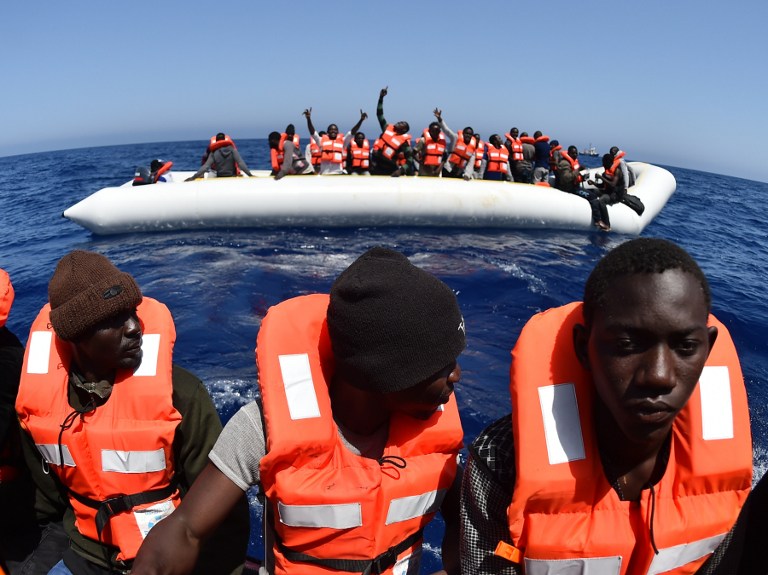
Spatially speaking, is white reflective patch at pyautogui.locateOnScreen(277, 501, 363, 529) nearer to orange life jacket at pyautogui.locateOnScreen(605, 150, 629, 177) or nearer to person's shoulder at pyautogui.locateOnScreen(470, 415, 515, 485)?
person's shoulder at pyautogui.locateOnScreen(470, 415, 515, 485)

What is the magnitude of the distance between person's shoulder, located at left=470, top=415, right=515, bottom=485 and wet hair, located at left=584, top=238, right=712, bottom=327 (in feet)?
1.41

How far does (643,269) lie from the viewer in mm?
1219

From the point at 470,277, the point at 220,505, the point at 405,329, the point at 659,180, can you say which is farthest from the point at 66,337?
the point at 659,180

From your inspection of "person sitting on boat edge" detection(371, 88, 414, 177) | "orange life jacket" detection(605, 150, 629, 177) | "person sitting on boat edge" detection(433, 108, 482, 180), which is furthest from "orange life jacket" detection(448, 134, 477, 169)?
"orange life jacket" detection(605, 150, 629, 177)

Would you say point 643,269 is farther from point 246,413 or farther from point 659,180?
point 659,180

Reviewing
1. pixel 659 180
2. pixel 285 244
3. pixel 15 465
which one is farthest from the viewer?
pixel 659 180

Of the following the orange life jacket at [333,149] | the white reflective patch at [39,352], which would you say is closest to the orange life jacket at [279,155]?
the orange life jacket at [333,149]

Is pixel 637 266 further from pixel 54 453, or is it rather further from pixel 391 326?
pixel 54 453

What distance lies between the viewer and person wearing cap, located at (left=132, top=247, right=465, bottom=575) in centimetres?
138

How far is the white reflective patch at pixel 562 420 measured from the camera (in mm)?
1443

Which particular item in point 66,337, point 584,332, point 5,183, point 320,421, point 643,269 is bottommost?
point 5,183

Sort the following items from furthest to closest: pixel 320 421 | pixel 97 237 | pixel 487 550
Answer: pixel 97 237, pixel 320 421, pixel 487 550

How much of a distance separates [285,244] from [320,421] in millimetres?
8589

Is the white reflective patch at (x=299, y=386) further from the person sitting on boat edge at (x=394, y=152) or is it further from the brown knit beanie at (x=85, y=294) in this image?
Answer: the person sitting on boat edge at (x=394, y=152)
